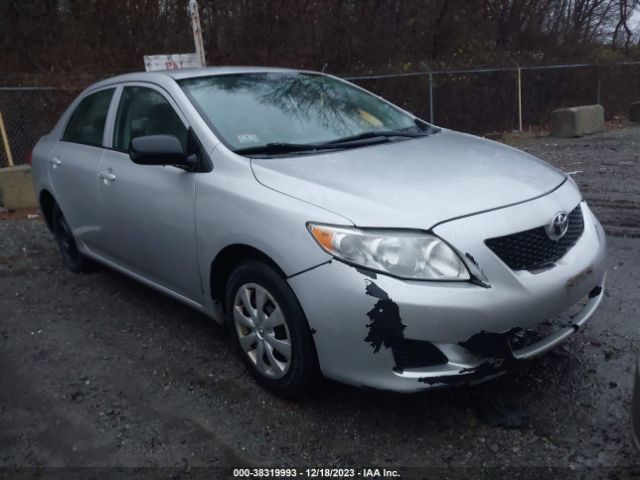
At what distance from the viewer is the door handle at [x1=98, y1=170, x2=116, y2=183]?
3994 millimetres

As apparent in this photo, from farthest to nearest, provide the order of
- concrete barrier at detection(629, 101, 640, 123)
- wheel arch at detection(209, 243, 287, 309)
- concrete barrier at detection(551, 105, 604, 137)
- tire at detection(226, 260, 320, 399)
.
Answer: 1. concrete barrier at detection(629, 101, 640, 123)
2. concrete barrier at detection(551, 105, 604, 137)
3. wheel arch at detection(209, 243, 287, 309)
4. tire at detection(226, 260, 320, 399)

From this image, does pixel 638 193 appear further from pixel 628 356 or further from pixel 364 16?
pixel 364 16

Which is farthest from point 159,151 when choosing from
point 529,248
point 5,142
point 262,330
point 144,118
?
point 5,142

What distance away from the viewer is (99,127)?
4402 millimetres

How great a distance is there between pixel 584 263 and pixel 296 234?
136 cm

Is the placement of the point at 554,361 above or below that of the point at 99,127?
below

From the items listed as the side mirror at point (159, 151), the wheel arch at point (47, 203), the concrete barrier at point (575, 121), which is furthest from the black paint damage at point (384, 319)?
the concrete barrier at point (575, 121)

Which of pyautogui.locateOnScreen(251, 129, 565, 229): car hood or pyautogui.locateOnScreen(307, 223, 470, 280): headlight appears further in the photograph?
pyautogui.locateOnScreen(251, 129, 565, 229): car hood

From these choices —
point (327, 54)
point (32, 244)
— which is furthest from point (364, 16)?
point (32, 244)

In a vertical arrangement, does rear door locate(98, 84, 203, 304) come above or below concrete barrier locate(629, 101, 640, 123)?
above

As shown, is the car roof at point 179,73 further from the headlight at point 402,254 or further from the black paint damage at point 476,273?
the black paint damage at point 476,273

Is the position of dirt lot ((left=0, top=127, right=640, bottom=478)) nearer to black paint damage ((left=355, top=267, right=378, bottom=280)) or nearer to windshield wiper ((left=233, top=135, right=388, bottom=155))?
black paint damage ((left=355, top=267, right=378, bottom=280))

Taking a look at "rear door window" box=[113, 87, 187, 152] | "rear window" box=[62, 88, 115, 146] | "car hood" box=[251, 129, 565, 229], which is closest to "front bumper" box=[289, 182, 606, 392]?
"car hood" box=[251, 129, 565, 229]

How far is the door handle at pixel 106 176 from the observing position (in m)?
3.99
